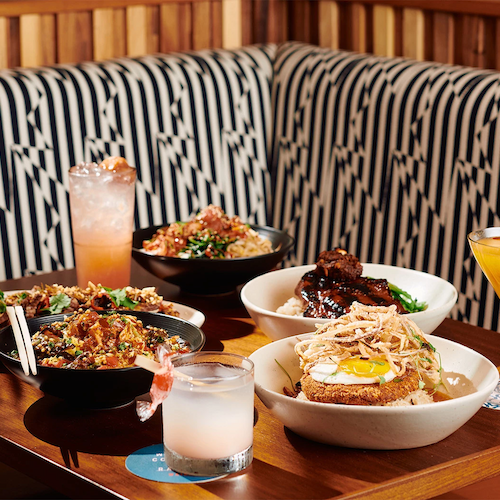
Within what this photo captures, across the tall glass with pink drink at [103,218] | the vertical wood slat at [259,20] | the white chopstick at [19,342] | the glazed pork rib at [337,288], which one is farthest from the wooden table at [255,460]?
the vertical wood slat at [259,20]

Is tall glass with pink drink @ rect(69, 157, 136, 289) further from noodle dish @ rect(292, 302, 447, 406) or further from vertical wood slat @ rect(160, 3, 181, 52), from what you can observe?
vertical wood slat @ rect(160, 3, 181, 52)

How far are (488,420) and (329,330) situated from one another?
303 mm

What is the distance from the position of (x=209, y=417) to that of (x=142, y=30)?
111 inches

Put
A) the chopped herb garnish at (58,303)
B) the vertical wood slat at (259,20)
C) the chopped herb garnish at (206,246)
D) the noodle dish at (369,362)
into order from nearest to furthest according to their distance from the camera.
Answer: the noodle dish at (369,362) < the chopped herb garnish at (58,303) < the chopped herb garnish at (206,246) < the vertical wood slat at (259,20)

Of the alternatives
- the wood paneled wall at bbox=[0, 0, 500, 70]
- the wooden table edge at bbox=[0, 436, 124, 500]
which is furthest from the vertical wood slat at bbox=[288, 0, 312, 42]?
the wooden table edge at bbox=[0, 436, 124, 500]

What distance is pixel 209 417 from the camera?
108 centimetres

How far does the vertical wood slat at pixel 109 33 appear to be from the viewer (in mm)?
3443

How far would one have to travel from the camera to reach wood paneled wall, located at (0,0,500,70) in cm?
321

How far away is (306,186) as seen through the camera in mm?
3557

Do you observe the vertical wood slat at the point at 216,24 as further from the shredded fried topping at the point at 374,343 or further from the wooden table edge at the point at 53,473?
the wooden table edge at the point at 53,473

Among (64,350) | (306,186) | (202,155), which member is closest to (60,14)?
(202,155)

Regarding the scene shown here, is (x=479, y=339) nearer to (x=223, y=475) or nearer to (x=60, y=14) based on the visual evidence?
(x=223, y=475)

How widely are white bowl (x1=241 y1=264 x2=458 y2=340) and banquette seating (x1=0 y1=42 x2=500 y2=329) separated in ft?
3.51

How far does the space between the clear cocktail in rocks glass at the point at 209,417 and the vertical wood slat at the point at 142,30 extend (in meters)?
2.69
